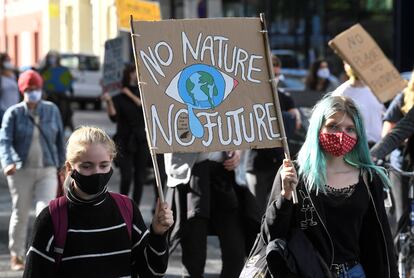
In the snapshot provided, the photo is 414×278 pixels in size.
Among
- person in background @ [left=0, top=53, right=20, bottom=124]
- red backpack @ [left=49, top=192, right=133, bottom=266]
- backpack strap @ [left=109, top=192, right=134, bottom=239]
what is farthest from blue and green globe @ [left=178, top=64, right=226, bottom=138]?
person in background @ [left=0, top=53, right=20, bottom=124]

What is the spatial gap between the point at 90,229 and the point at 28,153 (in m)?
4.68

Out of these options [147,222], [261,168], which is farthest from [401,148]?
[147,222]

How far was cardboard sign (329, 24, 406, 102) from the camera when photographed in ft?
29.6

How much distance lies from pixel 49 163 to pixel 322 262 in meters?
4.46

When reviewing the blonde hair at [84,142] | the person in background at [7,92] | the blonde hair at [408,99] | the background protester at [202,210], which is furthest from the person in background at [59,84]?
the blonde hair at [84,142]

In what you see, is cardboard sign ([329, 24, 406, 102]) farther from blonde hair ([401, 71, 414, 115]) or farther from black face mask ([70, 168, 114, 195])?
black face mask ([70, 168, 114, 195])

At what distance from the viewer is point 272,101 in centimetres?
468

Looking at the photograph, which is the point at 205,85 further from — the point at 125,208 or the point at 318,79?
the point at 318,79

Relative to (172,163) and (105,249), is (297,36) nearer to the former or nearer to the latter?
(172,163)

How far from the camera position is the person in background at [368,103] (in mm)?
9219

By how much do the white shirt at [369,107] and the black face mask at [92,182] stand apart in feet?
17.9

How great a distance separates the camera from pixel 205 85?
15.0 ft

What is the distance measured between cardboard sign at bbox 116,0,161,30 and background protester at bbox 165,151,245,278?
721 centimetres

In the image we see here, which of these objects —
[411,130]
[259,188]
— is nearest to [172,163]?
[411,130]
